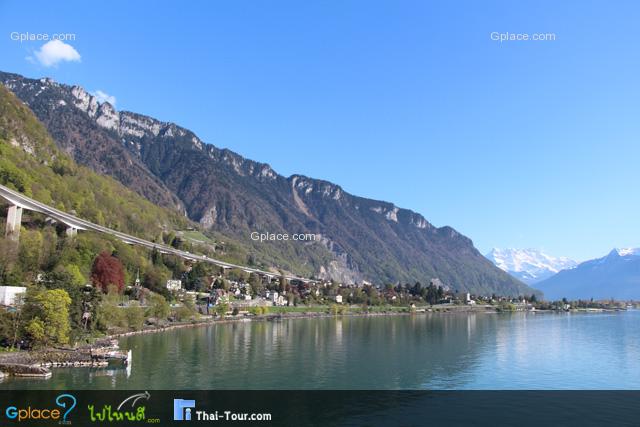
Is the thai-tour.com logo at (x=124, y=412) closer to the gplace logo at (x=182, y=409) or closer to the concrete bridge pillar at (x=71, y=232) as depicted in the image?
the gplace logo at (x=182, y=409)

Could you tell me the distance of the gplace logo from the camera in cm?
2808

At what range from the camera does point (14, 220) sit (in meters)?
82.0

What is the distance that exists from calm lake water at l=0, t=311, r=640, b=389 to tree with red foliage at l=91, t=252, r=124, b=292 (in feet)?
47.9

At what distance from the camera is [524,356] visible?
56.2m

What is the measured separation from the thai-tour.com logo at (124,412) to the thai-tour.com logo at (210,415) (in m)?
1.59

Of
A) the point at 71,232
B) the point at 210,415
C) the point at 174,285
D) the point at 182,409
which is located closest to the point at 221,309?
the point at 174,285

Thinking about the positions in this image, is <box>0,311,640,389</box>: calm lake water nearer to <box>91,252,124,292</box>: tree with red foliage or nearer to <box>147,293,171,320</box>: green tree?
<box>147,293,171,320</box>: green tree

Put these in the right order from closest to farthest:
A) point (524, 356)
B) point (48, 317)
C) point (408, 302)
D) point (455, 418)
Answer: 1. point (455, 418)
2. point (48, 317)
3. point (524, 356)
4. point (408, 302)

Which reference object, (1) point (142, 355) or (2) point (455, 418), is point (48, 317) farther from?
(2) point (455, 418)

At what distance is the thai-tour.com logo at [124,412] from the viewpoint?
→ 2744cm

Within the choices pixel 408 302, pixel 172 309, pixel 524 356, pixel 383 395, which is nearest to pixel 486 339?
pixel 524 356

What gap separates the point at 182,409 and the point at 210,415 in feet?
6.00

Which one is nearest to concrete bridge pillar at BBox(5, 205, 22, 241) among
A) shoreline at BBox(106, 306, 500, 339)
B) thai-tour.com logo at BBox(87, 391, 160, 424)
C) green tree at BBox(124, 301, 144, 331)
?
green tree at BBox(124, 301, 144, 331)

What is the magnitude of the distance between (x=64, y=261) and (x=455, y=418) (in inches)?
2676
